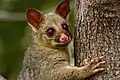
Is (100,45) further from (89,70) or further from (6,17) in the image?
(6,17)

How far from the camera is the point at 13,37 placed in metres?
10.3

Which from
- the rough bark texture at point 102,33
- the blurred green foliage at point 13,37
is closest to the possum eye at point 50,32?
the rough bark texture at point 102,33

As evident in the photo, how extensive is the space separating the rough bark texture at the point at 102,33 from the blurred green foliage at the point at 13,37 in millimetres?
4284

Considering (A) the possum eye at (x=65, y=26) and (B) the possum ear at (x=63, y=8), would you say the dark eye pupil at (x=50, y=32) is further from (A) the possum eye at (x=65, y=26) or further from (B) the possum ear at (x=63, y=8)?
(B) the possum ear at (x=63, y=8)

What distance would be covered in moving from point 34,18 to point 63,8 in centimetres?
43

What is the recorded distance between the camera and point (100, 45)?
564 cm

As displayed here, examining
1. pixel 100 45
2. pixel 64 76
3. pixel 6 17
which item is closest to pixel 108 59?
pixel 100 45

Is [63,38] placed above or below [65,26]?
below

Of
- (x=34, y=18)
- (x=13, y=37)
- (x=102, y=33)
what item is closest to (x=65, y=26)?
(x=34, y=18)

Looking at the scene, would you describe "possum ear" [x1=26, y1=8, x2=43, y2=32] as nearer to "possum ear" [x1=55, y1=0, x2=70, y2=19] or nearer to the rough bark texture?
"possum ear" [x1=55, y1=0, x2=70, y2=19]

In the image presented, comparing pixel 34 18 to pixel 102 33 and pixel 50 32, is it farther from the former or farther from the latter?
pixel 102 33

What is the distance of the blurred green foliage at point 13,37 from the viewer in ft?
33.4

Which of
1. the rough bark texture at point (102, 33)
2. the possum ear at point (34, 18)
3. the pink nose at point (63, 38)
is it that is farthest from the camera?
the possum ear at point (34, 18)

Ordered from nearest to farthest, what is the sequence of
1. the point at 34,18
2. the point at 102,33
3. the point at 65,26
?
1. the point at 102,33
2. the point at 65,26
3. the point at 34,18
